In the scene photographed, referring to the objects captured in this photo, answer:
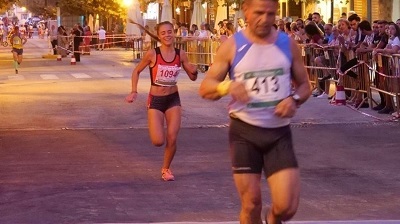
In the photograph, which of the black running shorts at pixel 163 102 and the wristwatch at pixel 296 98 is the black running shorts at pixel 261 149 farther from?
the black running shorts at pixel 163 102

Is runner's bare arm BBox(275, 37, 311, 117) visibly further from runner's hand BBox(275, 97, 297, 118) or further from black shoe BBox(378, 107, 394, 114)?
black shoe BBox(378, 107, 394, 114)

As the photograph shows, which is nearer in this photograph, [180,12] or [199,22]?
[199,22]

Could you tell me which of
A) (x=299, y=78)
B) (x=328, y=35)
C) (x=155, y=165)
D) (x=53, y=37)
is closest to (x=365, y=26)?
(x=328, y=35)

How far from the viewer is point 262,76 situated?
6.23 metres

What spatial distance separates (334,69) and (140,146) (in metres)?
7.68

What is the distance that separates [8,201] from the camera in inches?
372

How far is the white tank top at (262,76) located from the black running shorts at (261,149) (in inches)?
2.1

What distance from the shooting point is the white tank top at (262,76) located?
20.5ft

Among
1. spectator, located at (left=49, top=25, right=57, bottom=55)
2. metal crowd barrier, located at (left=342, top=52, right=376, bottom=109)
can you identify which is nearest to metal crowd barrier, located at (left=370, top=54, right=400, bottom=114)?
metal crowd barrier, located at (left=342, top=52, right=376, bottom=109)

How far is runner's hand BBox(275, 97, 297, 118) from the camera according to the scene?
6.12m

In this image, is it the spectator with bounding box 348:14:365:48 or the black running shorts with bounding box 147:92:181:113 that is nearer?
the black running shorts with bounding box 147:92:181:113

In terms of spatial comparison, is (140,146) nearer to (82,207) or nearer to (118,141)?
(118,141)

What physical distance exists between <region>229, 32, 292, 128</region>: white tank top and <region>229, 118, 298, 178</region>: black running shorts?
0.05 meters

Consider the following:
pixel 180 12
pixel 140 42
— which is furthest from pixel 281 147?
pixel 180 12
